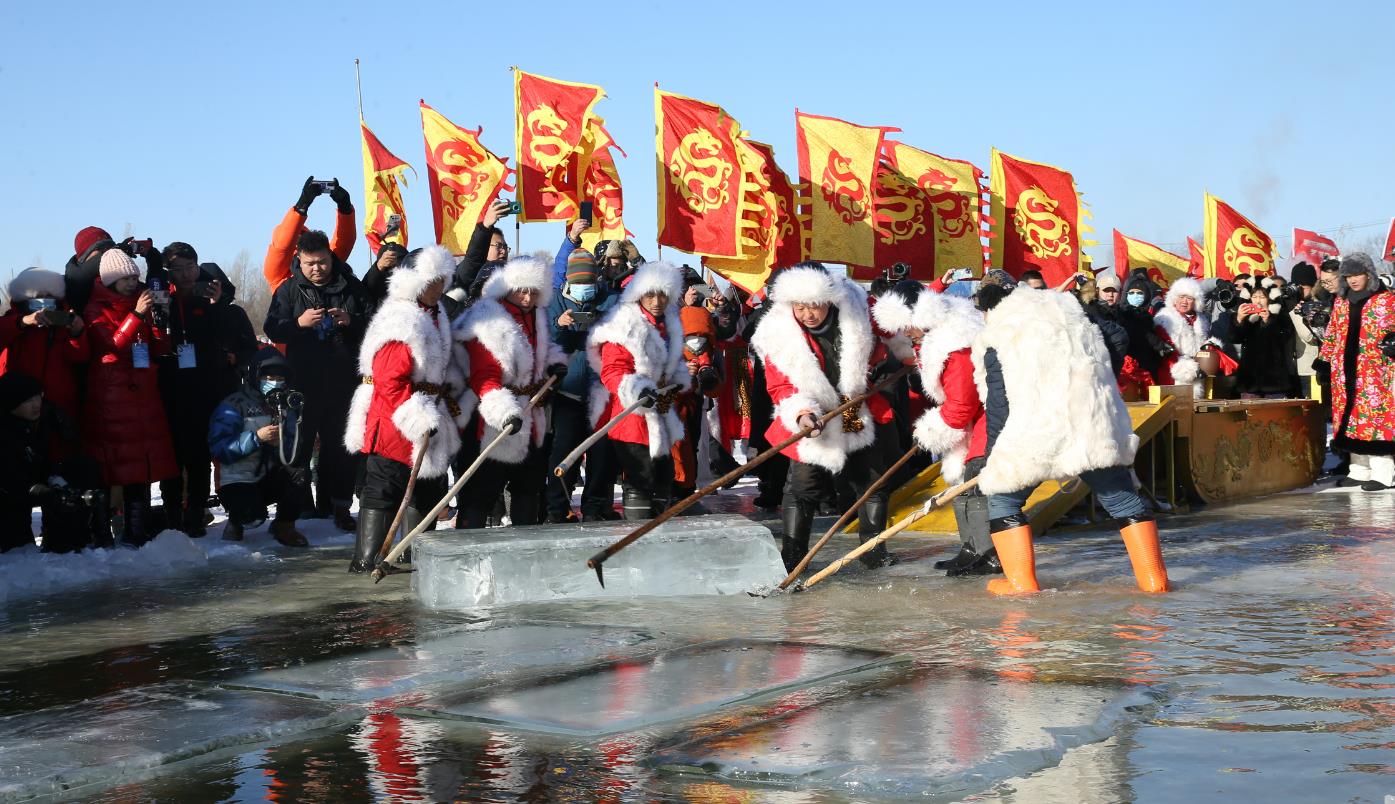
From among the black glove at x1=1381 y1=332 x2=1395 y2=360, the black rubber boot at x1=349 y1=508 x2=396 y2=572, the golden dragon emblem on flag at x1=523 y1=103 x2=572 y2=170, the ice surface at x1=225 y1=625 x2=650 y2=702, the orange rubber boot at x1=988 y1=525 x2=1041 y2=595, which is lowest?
the ice surface at x1=225 y1=625 x2=650 y2=702

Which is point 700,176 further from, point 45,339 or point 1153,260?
point 1153,260

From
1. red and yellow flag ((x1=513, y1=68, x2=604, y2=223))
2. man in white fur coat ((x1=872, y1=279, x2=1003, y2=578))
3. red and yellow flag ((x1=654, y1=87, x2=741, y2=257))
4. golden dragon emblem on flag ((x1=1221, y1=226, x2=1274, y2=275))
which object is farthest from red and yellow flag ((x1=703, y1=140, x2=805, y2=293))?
golden dragon emblem on flag ((x1=1221, y1=226, x2=1274, y2=275))

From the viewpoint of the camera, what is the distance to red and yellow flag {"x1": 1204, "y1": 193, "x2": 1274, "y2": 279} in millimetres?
19953

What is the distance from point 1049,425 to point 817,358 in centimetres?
148

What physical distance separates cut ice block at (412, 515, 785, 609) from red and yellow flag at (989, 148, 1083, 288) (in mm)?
12000

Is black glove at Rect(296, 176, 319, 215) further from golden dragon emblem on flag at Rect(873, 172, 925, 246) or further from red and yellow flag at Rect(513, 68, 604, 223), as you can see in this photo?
golden dragon emblem on flag at Rect(873, 172, 925, 246)

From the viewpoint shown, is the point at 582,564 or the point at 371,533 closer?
the point at 582,564

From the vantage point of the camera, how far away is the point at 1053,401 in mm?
6742

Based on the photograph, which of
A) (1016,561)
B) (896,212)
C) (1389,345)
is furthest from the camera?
(896,212)

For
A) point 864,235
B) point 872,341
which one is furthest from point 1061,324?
point 864,235

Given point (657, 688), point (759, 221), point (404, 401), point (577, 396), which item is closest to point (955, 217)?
point (759, 221)

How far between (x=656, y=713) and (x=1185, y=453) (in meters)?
7.46

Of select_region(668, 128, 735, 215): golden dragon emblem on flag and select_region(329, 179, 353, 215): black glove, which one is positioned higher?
select_region(668, 128, 735, 215): golden dragon emblem on flag

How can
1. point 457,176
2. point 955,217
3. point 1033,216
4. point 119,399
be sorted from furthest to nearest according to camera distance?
1. point 1033,216
2. point 955,217
3. point 457,176
4. point 119,399
